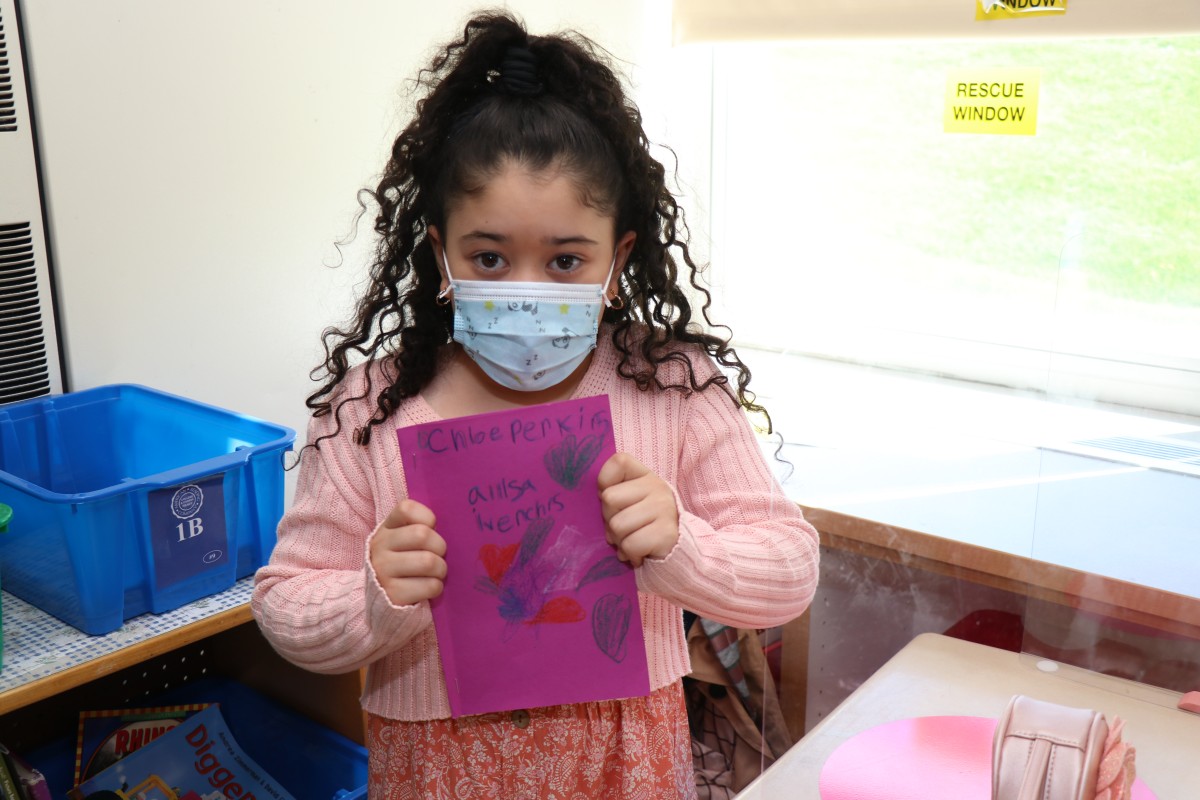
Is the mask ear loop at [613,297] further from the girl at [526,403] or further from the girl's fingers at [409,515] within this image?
the girl's fingers at [409,515]

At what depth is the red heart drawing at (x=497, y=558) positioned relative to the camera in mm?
986

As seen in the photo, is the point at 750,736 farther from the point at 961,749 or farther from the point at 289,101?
the point at 289,101

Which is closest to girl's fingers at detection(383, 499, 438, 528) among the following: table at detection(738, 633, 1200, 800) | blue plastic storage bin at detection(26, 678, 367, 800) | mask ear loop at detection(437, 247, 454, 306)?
mask ear loop at detection(437, 247, 454, 306)

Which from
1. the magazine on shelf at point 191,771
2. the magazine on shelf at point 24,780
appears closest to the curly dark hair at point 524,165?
the magazine on shelf at point 24,780

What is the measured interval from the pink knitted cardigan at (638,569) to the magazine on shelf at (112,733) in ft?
2.19

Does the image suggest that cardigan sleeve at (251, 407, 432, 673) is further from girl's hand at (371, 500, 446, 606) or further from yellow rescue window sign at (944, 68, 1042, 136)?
yellow rescue window sign at (944, 68, 1042, 136)

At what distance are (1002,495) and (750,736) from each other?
0.60 metres

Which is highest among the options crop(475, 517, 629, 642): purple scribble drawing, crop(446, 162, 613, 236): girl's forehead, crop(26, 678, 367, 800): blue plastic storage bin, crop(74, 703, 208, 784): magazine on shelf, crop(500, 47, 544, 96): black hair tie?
crop(500, 47, 544, 96): black hair tie

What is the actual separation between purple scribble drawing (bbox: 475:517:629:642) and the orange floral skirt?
141 millimetres

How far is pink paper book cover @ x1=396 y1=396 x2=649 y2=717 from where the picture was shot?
97 cm

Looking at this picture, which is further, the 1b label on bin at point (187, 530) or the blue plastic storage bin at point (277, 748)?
the blue plastic storage bin at point (277, 748)

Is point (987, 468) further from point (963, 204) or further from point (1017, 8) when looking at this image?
point (1017, 8)

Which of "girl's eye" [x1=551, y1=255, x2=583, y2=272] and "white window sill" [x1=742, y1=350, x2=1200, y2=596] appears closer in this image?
"girl's eye" [x1=551, y1=255, x2=583, y2=272]

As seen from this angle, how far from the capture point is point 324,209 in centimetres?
206
